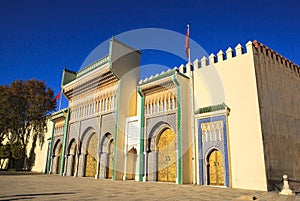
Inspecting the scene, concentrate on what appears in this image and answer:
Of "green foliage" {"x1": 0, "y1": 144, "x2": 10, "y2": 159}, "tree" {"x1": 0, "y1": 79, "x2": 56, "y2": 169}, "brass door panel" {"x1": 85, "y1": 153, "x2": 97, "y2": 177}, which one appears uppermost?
"tree" {"x1": 0, "y1": 79, "x2": 56, "y2": 169}

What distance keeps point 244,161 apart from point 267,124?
1781mm

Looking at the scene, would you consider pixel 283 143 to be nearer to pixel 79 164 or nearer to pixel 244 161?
pixel 244 161

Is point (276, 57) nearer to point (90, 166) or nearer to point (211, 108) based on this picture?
point (211, 108)

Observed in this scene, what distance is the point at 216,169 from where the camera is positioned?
33.0 feet

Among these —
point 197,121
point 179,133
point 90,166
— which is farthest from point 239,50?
point 90,166

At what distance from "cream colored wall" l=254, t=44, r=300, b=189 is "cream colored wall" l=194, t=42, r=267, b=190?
0.30 metres

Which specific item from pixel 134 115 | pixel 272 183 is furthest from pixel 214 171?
pixel 134 115

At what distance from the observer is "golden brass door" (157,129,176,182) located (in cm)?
1140

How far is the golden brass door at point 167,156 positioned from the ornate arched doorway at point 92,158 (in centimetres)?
539

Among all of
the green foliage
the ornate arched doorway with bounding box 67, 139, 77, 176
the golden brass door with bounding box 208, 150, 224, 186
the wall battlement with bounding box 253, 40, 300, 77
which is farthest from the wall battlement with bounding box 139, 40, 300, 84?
the green foliage

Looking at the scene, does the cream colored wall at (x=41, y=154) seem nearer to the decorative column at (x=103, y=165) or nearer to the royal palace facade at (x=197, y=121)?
the royal palace facade at (x=197, y=121)

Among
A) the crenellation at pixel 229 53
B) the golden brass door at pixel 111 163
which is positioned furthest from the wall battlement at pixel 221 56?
the golden brass door at pixel 111 163

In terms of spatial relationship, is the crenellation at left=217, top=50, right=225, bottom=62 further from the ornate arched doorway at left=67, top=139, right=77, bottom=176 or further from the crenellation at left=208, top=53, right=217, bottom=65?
the ornate arched doorway at left=67, top=139, right=77, bottom=176

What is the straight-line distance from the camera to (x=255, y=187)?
8.66 meters
